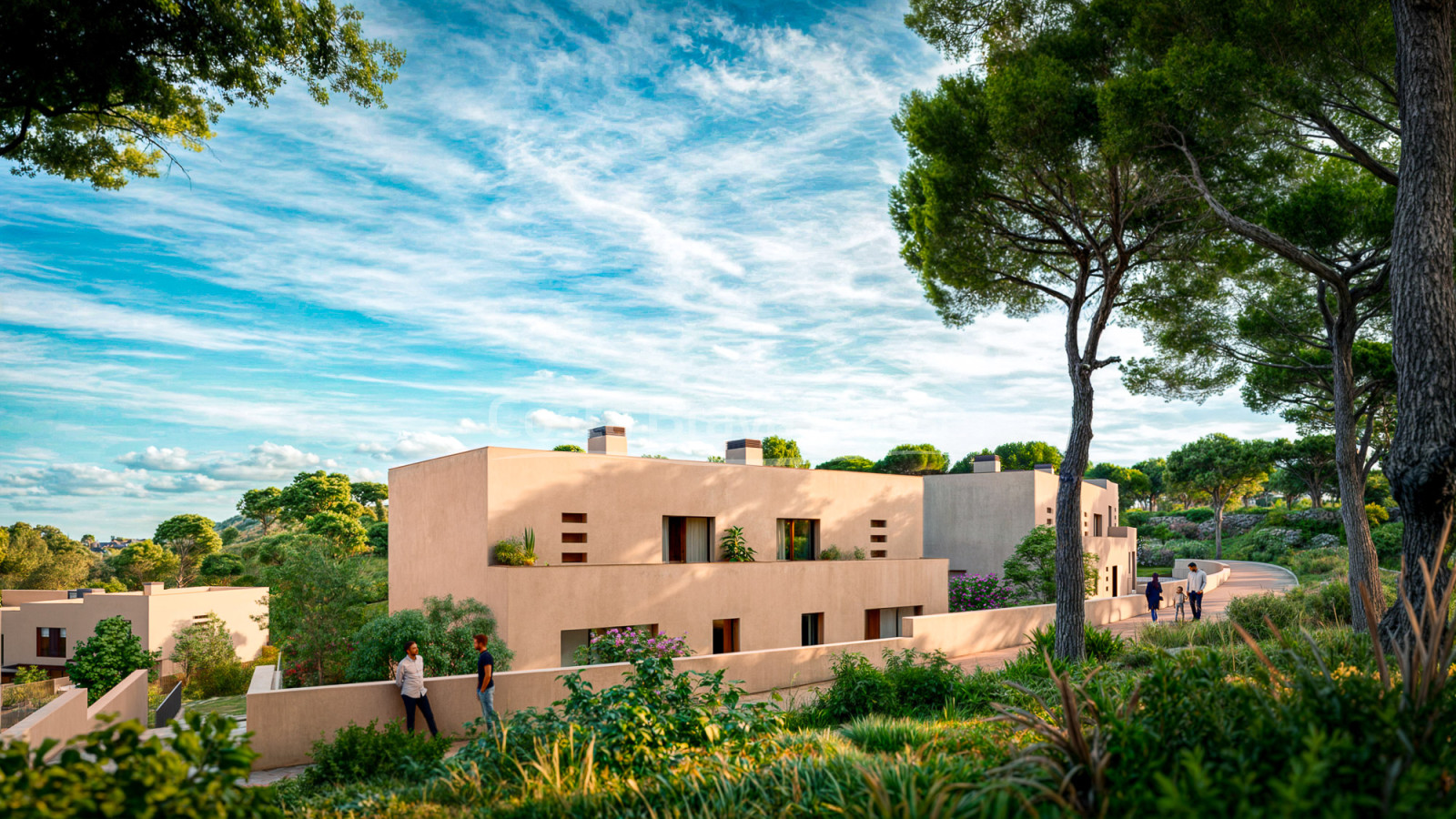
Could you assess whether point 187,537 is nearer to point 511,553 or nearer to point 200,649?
point 200,649

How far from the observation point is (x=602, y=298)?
24828 mm

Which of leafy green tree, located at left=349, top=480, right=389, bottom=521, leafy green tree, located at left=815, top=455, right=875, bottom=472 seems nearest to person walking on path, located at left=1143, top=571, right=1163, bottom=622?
leafy green tree, located at left=815, top=455, right=875, bottom=472

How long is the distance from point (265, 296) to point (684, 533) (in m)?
16.1

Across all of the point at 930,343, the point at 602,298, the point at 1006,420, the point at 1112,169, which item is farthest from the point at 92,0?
the point at 1006,420

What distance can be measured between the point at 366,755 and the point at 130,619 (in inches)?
1105

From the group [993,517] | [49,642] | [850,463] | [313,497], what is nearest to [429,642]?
[993,517]

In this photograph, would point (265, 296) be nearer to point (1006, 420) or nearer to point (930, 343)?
point (930, 343)

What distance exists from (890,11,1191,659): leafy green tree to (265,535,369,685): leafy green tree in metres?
12.6

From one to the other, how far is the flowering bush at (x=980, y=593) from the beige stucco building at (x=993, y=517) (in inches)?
105

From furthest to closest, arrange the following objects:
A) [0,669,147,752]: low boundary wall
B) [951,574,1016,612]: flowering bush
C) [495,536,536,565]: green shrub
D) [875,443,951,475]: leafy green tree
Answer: [875,443,951,475]: leafy green tree
[951,574,1016,612]: flowering bush
[495,536,536,565]: green shrub
[0,669,147,752]: low boundary wall

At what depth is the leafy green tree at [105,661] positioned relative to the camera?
21281 millimetres

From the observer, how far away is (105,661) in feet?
70.8

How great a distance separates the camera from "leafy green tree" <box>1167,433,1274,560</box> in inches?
1738

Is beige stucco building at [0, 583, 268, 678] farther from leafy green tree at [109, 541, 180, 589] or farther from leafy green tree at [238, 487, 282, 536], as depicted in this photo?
leafy green tree at [238, 487, 282, 536]
